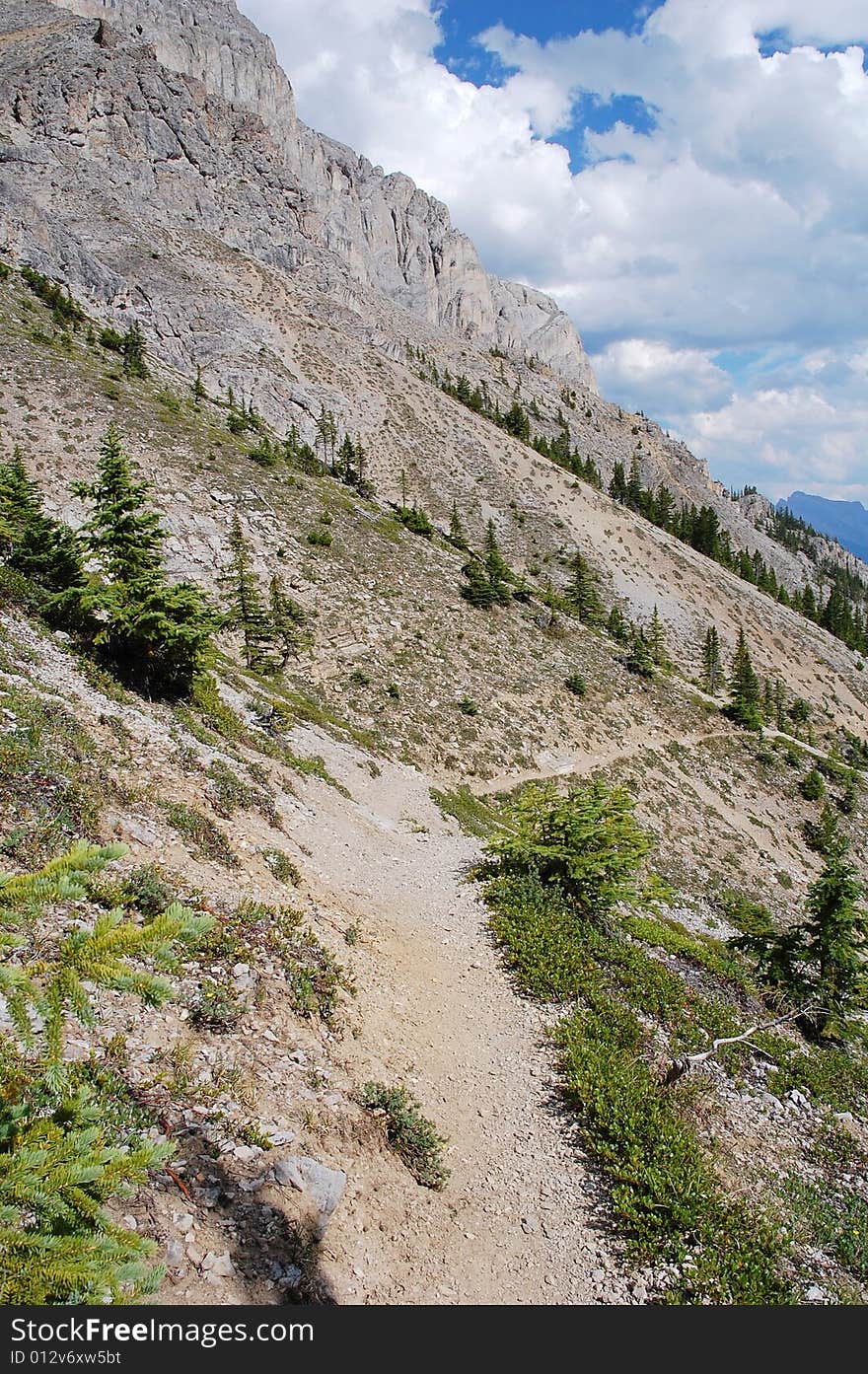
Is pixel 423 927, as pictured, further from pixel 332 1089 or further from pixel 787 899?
pixel 787 899

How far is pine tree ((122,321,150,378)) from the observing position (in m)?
58.5

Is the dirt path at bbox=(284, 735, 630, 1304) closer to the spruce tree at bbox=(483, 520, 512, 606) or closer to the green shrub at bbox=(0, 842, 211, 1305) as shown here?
the green shrub at bbox=(0, 842, 211, 1305)

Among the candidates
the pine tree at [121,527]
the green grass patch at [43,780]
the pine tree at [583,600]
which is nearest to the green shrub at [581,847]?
the green grass patch at [43,780]

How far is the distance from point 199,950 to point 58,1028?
5.46 meters

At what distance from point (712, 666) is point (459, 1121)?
226ft

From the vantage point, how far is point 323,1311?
490cm

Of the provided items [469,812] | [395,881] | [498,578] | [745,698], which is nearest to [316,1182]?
[395,881]

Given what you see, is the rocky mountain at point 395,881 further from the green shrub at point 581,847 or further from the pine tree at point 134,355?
the pine tree at point 134,355

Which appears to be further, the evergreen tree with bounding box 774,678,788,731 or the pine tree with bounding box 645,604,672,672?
the evergreen tree with bounding box 774,678,788,731

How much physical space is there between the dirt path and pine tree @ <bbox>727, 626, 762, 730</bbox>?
48.7 metres

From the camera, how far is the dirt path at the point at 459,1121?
6.71 metres

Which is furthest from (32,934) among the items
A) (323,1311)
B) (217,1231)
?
(323,1311)

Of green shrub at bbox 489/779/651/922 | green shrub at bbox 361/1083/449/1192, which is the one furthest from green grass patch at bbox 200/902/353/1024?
green shrub at bbox 489/779/651/922

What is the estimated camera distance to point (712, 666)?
70.3 m
